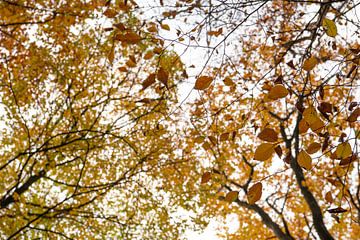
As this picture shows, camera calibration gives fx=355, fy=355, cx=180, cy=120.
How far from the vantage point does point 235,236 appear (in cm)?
1430

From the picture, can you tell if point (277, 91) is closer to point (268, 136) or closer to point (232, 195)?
point (268, 136)

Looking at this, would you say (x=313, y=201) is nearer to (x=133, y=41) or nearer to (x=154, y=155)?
(x=154, y=155)

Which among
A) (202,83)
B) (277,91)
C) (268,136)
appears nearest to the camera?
(268,136)

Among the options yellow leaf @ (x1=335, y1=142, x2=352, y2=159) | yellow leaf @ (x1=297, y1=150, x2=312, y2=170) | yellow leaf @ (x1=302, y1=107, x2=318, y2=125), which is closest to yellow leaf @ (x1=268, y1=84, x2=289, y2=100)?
yellow leaf @ (x1=302, y1=107, x2=318, y2=125)

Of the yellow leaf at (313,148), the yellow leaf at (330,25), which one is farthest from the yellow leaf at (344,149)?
the yellow leaf at (330,25)

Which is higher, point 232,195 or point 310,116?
point 310,116

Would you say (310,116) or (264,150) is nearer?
(264,150)

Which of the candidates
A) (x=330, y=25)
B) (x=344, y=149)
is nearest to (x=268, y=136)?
(x=344, y=149)

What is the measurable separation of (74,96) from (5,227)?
2666mm

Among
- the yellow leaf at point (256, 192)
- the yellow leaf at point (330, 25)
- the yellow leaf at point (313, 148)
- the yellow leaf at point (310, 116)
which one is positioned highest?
the yellow leaf at point (330, 25)

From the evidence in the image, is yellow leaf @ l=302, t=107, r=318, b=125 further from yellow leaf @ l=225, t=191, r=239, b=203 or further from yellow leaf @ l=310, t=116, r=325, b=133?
yellow leaf @ l=225, t=191, r=239, b=203

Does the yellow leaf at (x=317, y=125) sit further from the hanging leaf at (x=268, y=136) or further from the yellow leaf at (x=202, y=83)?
the yellow leaf at (x=202, y=83)

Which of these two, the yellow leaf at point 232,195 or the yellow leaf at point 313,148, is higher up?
the yellow leaf at point 313,148

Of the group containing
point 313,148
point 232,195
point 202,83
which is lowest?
point 232,195
